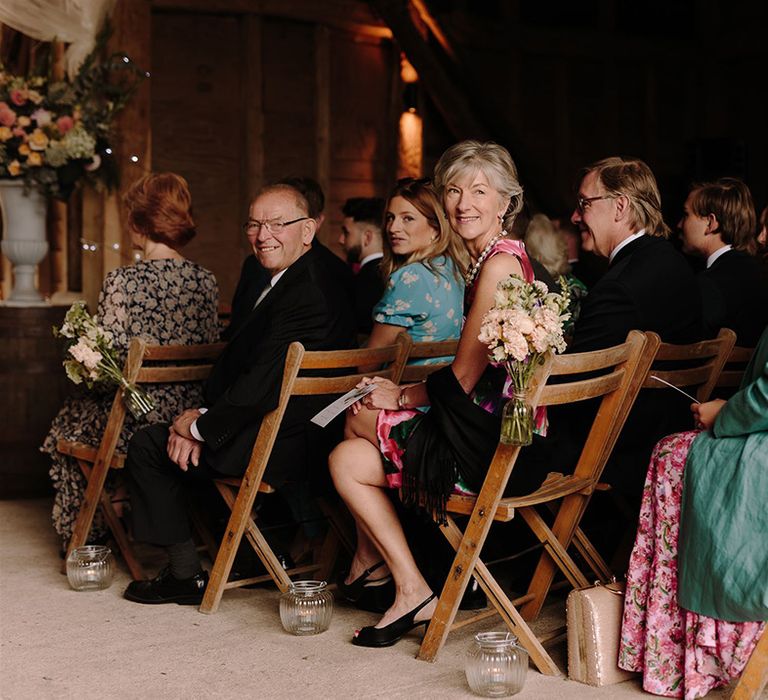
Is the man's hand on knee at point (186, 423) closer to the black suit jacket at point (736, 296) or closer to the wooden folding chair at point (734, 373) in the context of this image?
the wooden folding chair at point (734, 373)

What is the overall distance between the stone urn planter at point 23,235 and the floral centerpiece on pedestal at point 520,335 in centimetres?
339

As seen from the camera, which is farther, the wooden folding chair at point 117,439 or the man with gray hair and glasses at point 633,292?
the wooden folding chair at point 117,439

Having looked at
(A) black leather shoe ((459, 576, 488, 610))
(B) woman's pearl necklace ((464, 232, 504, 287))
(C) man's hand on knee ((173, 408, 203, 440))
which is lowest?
(A) black leather shoe ((459, 576, 488, 610))

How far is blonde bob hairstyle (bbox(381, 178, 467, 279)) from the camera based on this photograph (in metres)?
4.15

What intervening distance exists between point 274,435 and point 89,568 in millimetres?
948

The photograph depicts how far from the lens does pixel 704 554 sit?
9.05ft

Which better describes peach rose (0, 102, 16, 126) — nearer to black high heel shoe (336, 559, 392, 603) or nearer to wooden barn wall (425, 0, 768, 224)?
black high heel shoe (336, 559, 392, 603)

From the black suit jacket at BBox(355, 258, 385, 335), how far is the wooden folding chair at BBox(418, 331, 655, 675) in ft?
7.31

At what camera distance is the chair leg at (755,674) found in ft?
8.89

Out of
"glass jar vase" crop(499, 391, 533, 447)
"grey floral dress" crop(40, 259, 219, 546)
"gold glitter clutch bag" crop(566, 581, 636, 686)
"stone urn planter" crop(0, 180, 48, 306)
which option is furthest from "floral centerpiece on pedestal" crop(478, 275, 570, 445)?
"stone urn planter" crop(0, 180, 48, 306)

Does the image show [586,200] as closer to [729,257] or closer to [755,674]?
[729,257]

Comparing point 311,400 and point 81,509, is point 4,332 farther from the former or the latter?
point 311,400

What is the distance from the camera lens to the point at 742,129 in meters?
11.1

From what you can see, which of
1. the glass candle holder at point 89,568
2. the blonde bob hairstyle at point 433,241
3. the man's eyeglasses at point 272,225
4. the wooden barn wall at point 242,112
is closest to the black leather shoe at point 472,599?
the blonde bob hairstyle at point 433,241
